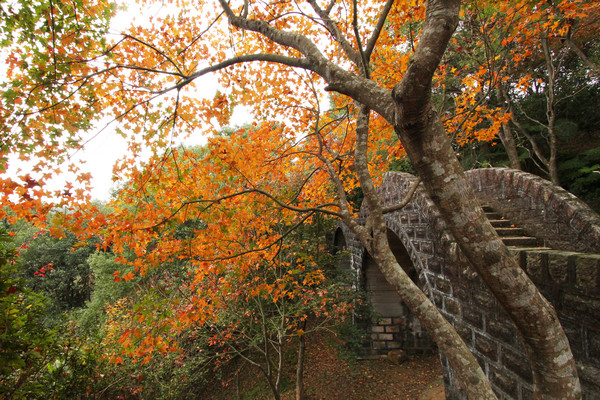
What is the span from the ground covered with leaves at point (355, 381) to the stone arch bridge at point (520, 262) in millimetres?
3725

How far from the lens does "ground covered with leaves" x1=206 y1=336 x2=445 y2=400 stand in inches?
269

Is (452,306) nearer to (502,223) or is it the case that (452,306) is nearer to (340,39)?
(502,223)

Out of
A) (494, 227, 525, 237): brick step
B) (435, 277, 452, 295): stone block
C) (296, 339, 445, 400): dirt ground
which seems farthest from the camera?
(296, 339, 445, 400): dirt ground

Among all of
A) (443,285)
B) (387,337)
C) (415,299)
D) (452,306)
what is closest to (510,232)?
(443,285)

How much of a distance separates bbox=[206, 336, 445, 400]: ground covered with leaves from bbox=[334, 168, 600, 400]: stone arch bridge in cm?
372

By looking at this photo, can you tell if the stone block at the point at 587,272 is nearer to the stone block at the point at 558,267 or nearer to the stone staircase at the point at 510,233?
the stone block at the point at 558,267

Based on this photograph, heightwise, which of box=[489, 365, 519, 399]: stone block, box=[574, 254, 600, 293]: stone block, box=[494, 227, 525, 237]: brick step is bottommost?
box=[489, 365, 519, 399]: stone block

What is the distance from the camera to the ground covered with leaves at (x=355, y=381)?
6832 millimetres

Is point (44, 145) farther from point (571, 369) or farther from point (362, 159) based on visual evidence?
point (571, 369)

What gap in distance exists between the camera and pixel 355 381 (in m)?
7.44

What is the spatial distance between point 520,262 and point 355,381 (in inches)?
264

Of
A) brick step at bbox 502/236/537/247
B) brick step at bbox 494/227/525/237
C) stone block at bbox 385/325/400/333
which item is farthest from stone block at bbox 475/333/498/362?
stone block at bbox 385/325/400/333

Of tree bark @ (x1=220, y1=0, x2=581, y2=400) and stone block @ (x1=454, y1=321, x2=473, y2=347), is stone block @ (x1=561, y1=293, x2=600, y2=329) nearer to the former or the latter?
tree bark @ (x1=220, y1=0, x2=581, y2=400)

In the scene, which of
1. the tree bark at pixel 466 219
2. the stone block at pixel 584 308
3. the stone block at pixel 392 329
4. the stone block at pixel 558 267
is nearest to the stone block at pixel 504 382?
the stone block at pixel 584 308
